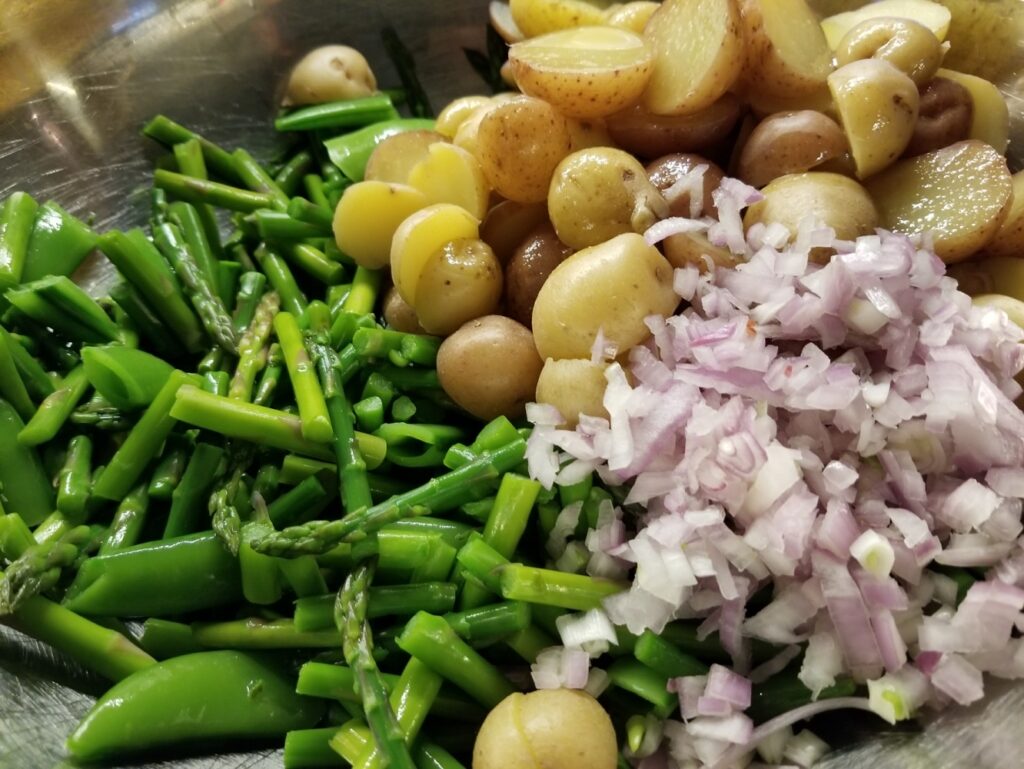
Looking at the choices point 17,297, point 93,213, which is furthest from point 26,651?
point 93,213

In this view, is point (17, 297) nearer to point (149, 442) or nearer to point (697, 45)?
point (149, 442)

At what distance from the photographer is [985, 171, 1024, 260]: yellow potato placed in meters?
1.53

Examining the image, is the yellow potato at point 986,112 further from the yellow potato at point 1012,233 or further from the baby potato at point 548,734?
the baby potato at point 548,734

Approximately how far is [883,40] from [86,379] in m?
1.67

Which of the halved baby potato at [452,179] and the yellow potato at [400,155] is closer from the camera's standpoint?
the halved baby potato at [452,179]

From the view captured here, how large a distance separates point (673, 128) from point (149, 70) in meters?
1.45

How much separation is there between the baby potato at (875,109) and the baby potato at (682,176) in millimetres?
239

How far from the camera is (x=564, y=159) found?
5.20 feet

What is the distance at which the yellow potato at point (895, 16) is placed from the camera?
175 cm

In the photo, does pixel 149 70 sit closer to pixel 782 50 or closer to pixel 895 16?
pixel 782 50

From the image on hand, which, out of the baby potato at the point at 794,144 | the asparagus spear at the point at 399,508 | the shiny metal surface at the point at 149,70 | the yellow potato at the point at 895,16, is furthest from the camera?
the shiny metal surface at the point at 149,70

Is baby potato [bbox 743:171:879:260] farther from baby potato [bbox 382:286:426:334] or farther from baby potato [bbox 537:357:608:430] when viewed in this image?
baby potato [bbox 382:286:426:334]

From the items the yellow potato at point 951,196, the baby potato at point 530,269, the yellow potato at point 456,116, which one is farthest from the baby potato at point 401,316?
the yellow potato at point 951,196

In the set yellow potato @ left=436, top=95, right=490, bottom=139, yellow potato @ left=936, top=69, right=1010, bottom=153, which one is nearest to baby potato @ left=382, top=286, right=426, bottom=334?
yellow potato @ left=436, top=95, right=490, bottom=139
